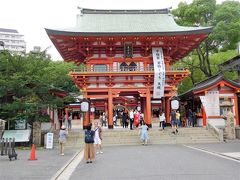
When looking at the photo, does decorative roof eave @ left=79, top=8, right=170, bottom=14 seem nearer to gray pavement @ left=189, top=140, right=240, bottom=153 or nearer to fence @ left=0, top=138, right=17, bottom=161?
gray pavement @ left=189, top=140, right=240, bottom=153

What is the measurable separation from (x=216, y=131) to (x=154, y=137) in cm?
490

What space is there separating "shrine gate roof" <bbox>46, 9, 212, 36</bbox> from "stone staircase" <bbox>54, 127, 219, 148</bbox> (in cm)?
903

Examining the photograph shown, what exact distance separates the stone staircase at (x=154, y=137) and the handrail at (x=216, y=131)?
0.27m

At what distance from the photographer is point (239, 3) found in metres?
41.9

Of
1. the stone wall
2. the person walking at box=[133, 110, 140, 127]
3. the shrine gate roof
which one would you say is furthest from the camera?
the shrine gate roof

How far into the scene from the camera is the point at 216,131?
26.3 m

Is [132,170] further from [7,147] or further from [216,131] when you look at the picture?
[216,131]

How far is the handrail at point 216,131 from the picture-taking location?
83.7ft

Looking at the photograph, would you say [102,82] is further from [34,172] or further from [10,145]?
[34,172]

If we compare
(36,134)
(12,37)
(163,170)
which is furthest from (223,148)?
(12,37)

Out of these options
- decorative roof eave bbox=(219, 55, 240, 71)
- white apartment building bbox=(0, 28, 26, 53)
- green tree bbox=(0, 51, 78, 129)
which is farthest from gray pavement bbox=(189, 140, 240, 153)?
white apartment building bbox=(0, 28, 26, 53)

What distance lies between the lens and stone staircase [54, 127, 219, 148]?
25250mm

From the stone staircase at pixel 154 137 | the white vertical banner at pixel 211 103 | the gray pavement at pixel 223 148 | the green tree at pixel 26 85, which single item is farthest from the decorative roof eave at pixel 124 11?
the gray pavement at pixel 223 148

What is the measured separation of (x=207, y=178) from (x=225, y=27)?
3272 cm
